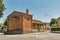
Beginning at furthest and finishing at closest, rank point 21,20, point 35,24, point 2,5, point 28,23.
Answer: point 35,24
point 28,23
point 21,20
point 2,5

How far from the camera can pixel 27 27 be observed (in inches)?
1973

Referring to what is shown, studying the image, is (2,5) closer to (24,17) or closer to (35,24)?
(24,17)

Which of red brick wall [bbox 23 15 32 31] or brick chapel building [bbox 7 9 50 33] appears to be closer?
brick chapel building [bbox 7 9 50 33]

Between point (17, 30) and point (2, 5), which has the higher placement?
point (2, 5)

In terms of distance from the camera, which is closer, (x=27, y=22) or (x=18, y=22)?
(x=18, y=22)

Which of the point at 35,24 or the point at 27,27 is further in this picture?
the point at 35,24

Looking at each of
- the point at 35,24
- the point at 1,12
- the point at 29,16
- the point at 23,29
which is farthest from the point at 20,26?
the point at 1,12

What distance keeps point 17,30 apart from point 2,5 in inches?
849

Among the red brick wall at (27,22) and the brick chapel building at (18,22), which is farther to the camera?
the red brick wall at (27,22)

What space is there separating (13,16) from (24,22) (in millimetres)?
3919

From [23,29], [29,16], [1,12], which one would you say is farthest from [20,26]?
[1,12]

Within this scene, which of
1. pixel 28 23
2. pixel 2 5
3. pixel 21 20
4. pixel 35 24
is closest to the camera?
pixel 2 5

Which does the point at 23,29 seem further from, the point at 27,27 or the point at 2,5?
the point at 2,5

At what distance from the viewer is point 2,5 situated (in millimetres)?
27031
